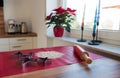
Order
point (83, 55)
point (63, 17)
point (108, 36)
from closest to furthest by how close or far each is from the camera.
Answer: point (83, 55) → point (108, 36) → point (63, 17)

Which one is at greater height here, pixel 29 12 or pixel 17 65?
pixel 29 12

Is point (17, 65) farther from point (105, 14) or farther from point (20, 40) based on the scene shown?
point (20, 40)

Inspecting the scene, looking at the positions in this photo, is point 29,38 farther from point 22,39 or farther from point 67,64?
point 67,64

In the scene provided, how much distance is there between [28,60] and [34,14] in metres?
1.89

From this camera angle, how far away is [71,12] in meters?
2.04

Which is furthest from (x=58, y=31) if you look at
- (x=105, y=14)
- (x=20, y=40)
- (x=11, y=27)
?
(x=11, y=27)

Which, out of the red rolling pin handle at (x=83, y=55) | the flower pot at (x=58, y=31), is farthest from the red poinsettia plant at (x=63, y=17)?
the red rolling pin handle at (x=83, y=55)

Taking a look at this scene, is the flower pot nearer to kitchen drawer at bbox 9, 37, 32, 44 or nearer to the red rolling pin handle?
kitchen drawer at bbox 9, 37, 32, 44

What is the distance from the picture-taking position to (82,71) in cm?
92

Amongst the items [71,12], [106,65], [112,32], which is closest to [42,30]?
[71,12]

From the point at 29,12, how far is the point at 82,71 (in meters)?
2.36

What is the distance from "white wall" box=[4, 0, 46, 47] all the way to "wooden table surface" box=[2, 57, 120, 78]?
62.1 inches

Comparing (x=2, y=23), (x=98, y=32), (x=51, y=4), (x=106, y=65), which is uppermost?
(x=51, y=4)

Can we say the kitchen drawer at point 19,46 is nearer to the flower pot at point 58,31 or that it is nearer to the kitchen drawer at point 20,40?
the kitchen drawer at point 20,40
